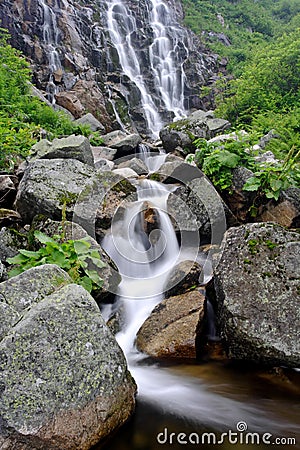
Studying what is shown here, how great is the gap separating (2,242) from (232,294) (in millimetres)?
3414

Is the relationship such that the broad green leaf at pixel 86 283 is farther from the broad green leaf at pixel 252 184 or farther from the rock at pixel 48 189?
the broad green leaf at pixel 252 184

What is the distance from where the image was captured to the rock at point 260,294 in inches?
146

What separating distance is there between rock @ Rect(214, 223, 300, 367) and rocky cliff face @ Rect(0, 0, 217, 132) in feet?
49.6

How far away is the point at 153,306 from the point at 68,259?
5.01ft

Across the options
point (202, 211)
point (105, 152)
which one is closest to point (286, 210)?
point (202, 211)

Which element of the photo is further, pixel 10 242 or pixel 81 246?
pixel 10 242

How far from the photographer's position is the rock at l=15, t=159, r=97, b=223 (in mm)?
5639

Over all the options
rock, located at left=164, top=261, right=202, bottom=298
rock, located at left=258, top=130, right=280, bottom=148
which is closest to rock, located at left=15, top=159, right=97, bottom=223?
rock, located at left=164, top=261, right=202, bottom=298

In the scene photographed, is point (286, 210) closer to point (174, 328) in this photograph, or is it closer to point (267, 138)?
point (174, 328)

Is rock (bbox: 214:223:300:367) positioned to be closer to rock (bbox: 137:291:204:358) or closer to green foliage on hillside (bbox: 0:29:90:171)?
rock (bbox: 137:291:204:358)

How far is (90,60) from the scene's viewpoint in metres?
21.7

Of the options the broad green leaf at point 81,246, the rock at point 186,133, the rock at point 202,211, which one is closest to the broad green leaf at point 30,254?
the broad green leaf at point 81,246

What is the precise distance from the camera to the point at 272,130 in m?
11.2

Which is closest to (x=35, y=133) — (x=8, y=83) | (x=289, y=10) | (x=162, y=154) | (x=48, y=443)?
(x=8, y=83)
